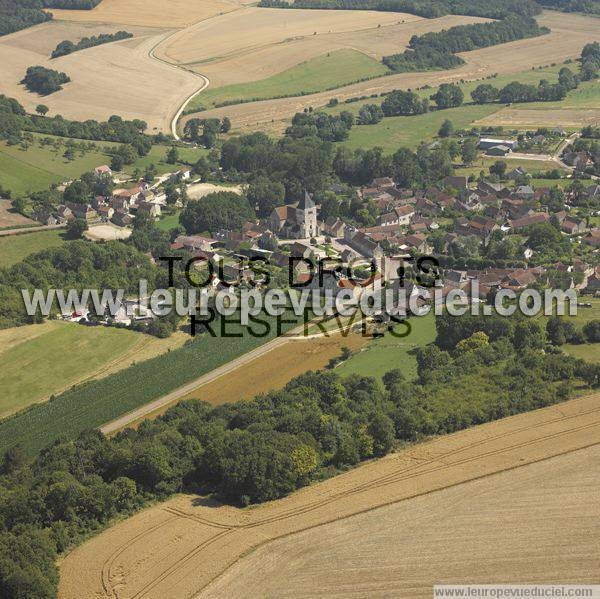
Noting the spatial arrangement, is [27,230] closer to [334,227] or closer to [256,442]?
[334,227]

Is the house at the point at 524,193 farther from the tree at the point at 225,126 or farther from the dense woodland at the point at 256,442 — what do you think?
the tree at the point at 225,126

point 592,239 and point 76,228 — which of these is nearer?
point 592,239

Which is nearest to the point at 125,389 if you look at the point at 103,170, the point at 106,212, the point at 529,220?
the point at 106,212

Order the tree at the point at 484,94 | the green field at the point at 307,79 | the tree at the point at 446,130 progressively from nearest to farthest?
the tree at the point at 446,130
the tree at the point at 484,94
the green field at the point at 307,79

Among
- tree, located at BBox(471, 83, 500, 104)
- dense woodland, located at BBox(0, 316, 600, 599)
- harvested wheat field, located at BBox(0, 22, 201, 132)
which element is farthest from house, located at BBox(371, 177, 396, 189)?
dense woodland, located at BBox(0, 316, 600, 599)

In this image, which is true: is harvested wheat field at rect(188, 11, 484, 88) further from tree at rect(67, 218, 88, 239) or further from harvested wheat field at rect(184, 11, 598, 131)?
tree at rect(67, 218, 88, 239)

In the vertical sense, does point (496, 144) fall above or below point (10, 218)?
above

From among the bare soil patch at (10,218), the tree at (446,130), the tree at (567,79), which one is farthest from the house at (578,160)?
the bare soil patch at (10,218)
